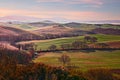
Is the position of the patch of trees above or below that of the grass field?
above

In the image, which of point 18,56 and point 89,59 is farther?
point 89,59

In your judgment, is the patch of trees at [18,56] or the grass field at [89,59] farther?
the patch of trees at [18,56]

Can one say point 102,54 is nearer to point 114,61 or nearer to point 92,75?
point 114,61

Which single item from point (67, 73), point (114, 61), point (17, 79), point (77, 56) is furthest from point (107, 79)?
point (77, 56)

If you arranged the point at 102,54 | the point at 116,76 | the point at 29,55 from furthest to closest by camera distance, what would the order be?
the point at 102,54, the point at 29,55, the point at 116,76

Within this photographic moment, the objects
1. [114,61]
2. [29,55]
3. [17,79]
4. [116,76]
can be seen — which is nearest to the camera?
[17,79]

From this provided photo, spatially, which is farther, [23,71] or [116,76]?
[116,76]

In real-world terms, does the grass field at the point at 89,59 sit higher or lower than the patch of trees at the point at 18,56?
lower

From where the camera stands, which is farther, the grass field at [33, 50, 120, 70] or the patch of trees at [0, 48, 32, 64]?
the patch of trees at [0, 48, 32, 64]
